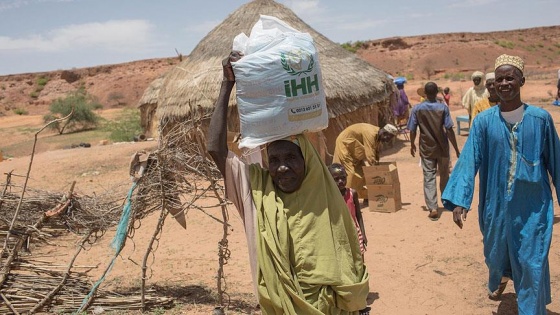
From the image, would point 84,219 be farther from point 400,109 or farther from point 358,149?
point 400,109

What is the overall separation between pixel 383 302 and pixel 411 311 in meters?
0.28

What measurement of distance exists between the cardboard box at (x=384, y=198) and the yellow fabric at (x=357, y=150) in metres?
0.24

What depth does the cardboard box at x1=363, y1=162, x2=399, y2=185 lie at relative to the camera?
287 inches

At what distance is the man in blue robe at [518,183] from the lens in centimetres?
346

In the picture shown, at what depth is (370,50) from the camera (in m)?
51.6

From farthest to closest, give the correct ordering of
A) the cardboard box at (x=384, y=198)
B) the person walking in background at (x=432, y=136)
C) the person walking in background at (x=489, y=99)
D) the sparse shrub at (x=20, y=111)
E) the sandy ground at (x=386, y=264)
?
the sparse shrub at (x=20, y=111) → the cardboard box at (x=384, y=198) → the person walking in background at (x=432, y=136) → the person walking in background at (x=489, y=99) → the sandy ground at (x=386, y=264)

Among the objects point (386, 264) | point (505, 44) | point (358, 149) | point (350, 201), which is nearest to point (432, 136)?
point (358, 149)

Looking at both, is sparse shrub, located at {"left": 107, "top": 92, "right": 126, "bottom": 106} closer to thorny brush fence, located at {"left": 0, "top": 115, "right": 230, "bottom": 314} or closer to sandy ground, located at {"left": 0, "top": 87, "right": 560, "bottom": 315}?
sandy ground, located at {"left": 0, "top": 87, "right": 560, "bottom": 315}

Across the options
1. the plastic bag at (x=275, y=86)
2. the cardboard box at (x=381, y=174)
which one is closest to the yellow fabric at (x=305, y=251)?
the plastic bag at (x=275, y=86)

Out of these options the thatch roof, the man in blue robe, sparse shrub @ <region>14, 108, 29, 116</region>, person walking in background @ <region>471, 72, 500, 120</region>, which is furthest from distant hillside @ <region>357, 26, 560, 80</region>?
the man in blue robe

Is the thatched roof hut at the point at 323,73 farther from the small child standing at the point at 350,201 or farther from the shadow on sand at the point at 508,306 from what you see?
the shadow on sand at the point at 508,306

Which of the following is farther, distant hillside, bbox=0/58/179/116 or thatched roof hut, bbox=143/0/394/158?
distant hillside, bbox=0/58/179/116

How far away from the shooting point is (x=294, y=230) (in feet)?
7.41

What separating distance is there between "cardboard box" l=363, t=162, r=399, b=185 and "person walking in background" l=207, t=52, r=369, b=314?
4.94 m
